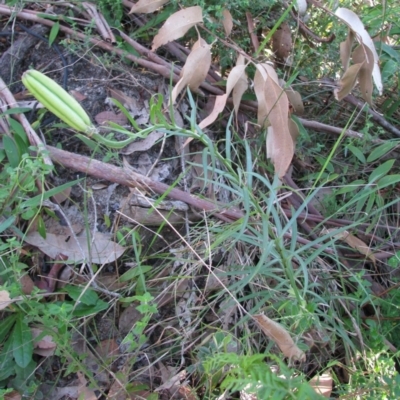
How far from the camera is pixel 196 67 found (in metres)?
1.69

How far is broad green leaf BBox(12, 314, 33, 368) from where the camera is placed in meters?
1.38

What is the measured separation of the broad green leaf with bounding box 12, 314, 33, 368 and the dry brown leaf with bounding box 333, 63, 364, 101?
3.94ft

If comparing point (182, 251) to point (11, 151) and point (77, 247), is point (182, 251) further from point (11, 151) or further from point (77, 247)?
point (11, 151)

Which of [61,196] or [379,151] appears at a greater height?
[379,151]

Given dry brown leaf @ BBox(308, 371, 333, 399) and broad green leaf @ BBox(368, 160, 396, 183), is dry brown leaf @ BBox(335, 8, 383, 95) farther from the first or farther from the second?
dry brown leaf @ BBox(308, 371, 333, 399)

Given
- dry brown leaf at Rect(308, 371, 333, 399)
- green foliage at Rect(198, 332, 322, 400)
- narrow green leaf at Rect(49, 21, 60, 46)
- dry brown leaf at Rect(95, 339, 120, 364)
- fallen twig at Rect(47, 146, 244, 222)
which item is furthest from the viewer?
narrow green leaf at Rect(49, 21, 60, 46)

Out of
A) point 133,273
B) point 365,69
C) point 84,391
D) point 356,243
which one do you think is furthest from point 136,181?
point 365,69

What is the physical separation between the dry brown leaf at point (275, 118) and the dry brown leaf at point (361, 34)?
317 millimetres

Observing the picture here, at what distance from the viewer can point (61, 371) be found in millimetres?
1435

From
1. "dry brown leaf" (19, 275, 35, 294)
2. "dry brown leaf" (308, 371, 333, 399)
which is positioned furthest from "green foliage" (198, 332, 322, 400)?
"dry brown leaf" (19, 275, 35, 294)

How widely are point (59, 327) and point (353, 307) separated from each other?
877 mm

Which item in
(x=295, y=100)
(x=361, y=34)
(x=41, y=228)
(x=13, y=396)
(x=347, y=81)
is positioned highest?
(x=361, y=34)

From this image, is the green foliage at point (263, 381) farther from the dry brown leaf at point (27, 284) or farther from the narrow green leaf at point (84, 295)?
the dry brown leaf at point (27, 284)

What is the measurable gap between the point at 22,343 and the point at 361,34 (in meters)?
1.38
